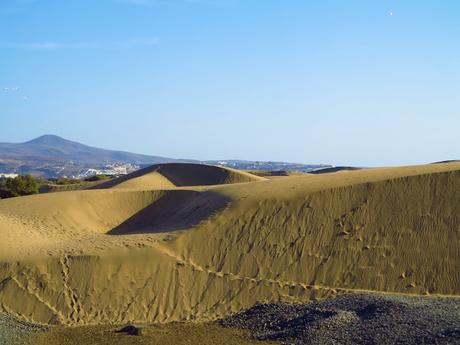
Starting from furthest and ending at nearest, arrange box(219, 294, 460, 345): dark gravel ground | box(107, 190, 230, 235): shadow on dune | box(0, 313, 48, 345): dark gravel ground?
box(107, 190, 230, 235): shadow on dune, box(0, 313, 48, 345): dark gravel ground, box(219, 294, 460, 345): dark gravel ground

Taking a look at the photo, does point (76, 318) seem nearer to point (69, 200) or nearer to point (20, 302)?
point (20, 302)

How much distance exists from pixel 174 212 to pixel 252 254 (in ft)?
24.6

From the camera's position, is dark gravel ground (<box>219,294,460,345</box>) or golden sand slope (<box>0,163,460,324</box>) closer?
dark gravel ground (<box>219,294,460,345</box>)

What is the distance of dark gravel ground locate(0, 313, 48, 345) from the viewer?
14.9 m

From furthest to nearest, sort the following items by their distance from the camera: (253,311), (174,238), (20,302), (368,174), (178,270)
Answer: (368,174) < (174,238) < (178,270) < (20,302) < (253,311)

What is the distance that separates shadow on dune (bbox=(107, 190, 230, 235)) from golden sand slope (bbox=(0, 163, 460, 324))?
5.9 inches

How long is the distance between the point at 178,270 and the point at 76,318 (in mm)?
3977

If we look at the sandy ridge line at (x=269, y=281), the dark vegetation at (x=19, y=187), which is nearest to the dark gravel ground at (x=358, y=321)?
the sandy ridge line at (x=269, y=281)

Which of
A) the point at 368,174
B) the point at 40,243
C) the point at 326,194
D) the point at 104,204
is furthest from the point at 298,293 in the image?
the point at 104,204

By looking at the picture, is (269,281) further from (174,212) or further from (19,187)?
(19,187)

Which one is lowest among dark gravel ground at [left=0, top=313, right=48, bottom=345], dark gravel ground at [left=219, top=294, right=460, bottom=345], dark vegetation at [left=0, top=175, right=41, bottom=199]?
dark gravel ground at [left=0, top=313, right=48, bottom=345]

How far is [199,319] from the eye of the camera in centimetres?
1744

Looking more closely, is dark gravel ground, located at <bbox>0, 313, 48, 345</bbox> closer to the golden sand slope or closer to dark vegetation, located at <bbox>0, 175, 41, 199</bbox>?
the golden sand slope

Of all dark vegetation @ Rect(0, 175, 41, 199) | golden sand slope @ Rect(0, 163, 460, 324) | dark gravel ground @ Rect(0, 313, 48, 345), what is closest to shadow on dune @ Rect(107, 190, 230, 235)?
golden sand slope @ Rect(0, 163, 460, 324)
